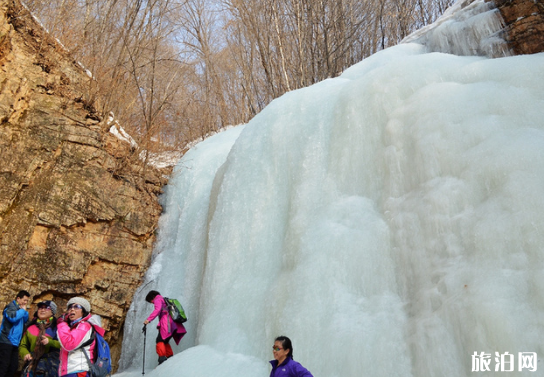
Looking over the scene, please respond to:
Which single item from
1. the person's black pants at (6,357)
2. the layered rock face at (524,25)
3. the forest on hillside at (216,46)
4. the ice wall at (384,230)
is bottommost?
the person's black pants at (6,357)

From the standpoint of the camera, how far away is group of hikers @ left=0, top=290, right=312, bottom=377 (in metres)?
2.53

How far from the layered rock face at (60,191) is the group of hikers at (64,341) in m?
1.07

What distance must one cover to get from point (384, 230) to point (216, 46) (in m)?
11.9

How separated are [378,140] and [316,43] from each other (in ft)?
23.9

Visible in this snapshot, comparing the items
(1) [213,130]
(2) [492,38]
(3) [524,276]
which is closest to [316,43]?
(1) [213,130]

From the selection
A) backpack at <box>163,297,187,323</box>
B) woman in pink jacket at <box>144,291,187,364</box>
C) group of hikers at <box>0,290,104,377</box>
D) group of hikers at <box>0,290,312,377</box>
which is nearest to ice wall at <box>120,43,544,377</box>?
backpack at <box>163,297,187,323</box>

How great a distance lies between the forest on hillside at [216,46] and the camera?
7.37 meters

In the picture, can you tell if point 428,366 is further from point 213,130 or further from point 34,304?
point 213,130

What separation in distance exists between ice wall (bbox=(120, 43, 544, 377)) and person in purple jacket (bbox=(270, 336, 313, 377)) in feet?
2.16

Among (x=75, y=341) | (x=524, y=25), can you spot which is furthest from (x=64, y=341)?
(x=524, y=25)

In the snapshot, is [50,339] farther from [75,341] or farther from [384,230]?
[384,230]

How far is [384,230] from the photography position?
348 centimetres

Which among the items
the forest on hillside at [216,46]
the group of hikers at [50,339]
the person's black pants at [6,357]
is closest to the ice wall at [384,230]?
the group of hikers at [50,339]

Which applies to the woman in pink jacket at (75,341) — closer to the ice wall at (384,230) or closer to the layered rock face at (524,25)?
the ice wall at (384,230)
